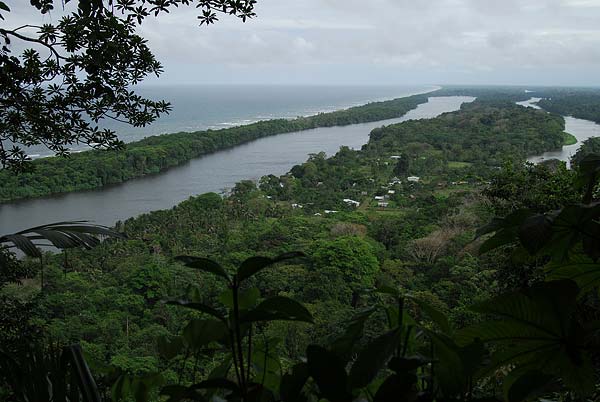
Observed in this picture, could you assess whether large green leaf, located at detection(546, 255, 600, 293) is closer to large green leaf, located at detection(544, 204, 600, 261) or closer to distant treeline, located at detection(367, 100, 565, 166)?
large green leaf, located at detection(544, 204, 600, 261)

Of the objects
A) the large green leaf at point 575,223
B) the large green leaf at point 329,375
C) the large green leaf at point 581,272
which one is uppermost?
Answer: the large green leaf at point 575,223

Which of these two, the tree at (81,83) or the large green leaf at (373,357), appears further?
the tree at (81,83)

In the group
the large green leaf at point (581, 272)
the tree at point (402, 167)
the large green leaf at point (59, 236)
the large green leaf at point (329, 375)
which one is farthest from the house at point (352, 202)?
the large green leaf at point (329, 375)

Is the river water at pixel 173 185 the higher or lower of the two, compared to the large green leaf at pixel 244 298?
lower

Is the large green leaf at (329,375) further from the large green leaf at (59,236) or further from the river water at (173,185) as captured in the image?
the river water at (173,185)

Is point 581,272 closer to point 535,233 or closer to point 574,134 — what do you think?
point 535,233

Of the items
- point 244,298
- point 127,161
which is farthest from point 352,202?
point 244,298

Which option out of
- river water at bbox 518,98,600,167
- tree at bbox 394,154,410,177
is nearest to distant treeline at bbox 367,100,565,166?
river water at bbox 518,98,600,167

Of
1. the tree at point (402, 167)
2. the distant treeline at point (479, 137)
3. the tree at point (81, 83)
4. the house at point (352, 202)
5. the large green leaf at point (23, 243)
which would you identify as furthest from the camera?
the distant treeline at point (479, 137)

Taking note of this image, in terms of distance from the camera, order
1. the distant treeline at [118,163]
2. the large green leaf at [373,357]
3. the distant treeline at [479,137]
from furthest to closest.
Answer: the distant treeline at [479,137], the distant treeline at [118,163], the large green leaf at [373,357]

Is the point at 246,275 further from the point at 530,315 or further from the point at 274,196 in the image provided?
the point at 274,196
